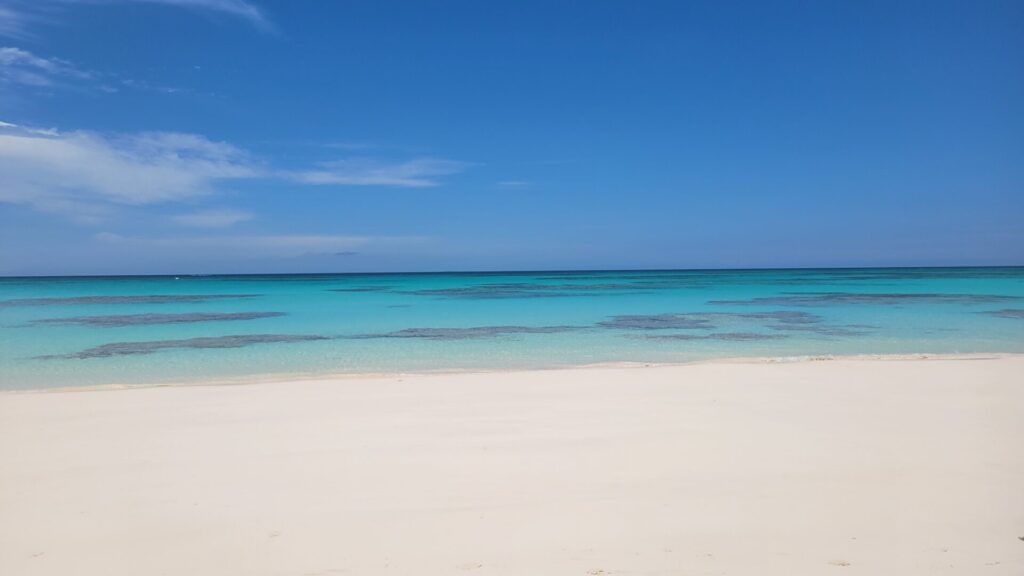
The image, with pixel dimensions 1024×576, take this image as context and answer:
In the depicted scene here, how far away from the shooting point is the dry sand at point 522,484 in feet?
10.5

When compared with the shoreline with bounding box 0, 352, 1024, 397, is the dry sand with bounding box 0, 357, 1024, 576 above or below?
above

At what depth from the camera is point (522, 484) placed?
164 inches

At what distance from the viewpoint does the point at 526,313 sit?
23500mm

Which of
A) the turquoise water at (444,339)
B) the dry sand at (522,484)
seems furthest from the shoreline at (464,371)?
the dry sand at (522,484)

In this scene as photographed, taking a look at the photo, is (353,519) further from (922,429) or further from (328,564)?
(922,429)

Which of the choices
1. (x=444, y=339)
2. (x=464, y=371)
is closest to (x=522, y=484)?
(x=464, y=371)

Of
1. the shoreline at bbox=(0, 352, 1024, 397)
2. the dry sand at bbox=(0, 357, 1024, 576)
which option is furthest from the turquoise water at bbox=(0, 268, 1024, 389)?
the dry sand at bbox=(0, 357, 1024, 576)

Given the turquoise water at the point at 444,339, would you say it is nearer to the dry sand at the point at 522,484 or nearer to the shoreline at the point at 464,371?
the shoreline at the point at 464,371

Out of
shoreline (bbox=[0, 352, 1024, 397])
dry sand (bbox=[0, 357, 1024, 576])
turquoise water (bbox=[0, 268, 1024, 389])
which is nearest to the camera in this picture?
dry sand (bbox=[0, 357, 1024, 576])

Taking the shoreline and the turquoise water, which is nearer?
the shoreline

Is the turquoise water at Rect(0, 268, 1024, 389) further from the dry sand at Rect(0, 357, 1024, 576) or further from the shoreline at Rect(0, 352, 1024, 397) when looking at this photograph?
the dry sand at Rect(0, 357, 1024, 576)

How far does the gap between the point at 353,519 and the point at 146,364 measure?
383 inches

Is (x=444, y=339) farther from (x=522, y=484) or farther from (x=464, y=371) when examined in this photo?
A: (x=522, y=484)

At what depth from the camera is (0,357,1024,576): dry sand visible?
10.5 ft
